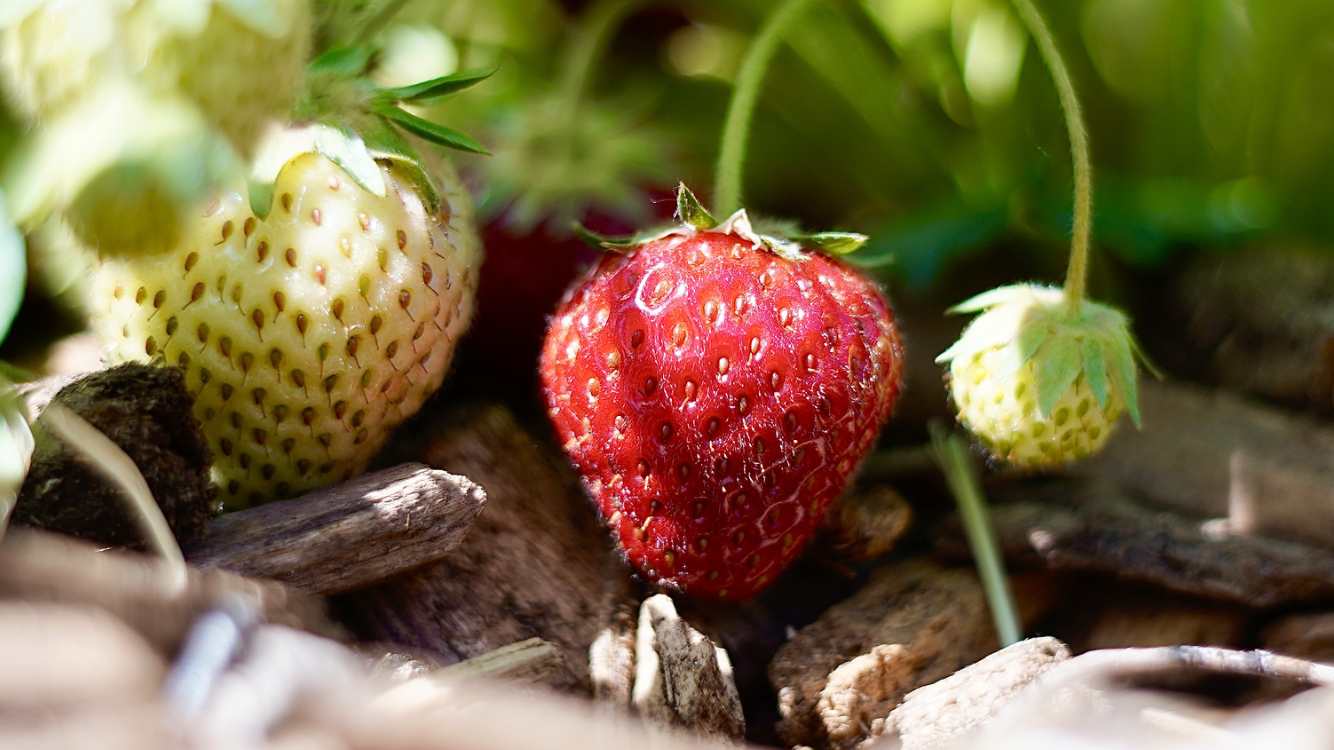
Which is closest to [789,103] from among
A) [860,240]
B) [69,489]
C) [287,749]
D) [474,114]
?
[474,114]

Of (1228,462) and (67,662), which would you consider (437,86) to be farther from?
(1228,462)

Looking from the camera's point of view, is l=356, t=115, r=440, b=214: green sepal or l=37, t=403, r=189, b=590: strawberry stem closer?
l=37, t=403, r=189, b=590: strawberry stem

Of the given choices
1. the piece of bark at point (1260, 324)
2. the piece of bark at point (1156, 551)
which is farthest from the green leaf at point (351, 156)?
the piece of bark at point (1260, 324)

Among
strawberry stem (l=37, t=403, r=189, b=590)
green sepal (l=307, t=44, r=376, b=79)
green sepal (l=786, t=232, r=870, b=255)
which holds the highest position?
green sepal (l=307, t=44, r=376, b=79)

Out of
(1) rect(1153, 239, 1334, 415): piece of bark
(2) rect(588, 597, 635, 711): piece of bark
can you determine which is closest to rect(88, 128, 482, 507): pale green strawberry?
(2) rect(588, 597, 635, 711): piece of bark

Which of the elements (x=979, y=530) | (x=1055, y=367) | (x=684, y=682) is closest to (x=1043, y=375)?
(x=1055, y=367)

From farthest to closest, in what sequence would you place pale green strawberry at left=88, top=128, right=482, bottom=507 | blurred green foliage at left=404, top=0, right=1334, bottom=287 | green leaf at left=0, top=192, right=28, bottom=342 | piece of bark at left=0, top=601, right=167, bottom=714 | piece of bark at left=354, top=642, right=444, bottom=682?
blurred green foliage at left=404, top=0, right=1334, bottom=287
pale green strawberry at left=88, top=128, right=482, bottom=507
piece of bark at left=354, top=642, right=444, bottom=682
green leaf at left=0, top=192, right=28, bottom=342
piece of bark at left=0, top=601, right=167, bottom=714

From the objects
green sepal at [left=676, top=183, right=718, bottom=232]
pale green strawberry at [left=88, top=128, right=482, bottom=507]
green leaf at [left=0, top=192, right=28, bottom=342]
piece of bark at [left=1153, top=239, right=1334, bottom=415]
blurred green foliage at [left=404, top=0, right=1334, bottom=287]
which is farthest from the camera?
blurred green foliage at [left=404, top=0, right=1334, bottom=287]

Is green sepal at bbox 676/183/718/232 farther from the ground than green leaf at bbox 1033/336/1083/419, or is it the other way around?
green sepal at bbox 676/183/718/232

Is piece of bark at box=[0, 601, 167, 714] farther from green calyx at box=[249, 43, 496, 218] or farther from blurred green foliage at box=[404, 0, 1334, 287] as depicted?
blurred green foliage at box=[404, 0, 1334, 287]
